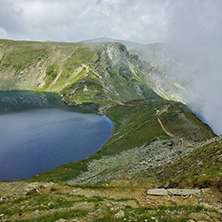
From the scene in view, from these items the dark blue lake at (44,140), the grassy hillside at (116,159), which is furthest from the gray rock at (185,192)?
the dark blue lake at (44,140)

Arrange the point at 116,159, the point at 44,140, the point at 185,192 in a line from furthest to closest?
the point at 44,140
the point at 116,159
the point at 185,192

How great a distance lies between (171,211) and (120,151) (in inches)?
3114

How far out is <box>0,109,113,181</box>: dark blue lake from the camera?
264 feet

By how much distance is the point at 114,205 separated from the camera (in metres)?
18.9

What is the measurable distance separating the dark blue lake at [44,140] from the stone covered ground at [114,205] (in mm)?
59523

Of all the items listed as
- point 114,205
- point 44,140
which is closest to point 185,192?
point 114,205

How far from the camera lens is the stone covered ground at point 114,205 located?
576 inches

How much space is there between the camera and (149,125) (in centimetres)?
11588

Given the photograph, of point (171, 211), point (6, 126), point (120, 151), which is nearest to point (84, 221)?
point (171, 211)

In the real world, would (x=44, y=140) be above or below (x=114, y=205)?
above

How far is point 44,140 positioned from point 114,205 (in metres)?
103

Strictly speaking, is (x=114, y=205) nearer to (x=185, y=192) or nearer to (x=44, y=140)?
(x=185, y=192)

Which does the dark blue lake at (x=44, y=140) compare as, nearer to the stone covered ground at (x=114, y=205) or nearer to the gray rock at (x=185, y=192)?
the stone covered ground at (x=114, y=205)

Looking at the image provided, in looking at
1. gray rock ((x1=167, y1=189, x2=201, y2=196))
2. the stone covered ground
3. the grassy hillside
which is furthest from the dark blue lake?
gray rock ((x1=167, y1=189, x2=201, y2=196))
